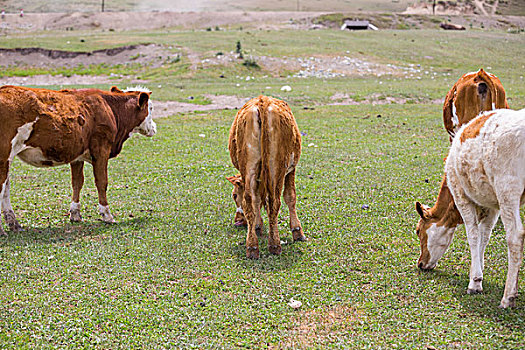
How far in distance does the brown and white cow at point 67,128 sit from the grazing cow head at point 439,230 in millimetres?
5777

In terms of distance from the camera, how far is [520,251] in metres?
6.20

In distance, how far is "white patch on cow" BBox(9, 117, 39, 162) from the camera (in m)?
8.71

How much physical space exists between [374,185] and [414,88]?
1899cm

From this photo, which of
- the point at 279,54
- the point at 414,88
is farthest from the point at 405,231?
the point at 279,54

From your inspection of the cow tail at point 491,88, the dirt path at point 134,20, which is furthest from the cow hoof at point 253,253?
the dirt path at point 134,20

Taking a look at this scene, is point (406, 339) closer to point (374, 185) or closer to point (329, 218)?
point (329, 218)

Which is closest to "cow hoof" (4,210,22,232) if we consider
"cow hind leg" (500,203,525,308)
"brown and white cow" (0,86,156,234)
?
"brown and white cow" (0,86,156,234)

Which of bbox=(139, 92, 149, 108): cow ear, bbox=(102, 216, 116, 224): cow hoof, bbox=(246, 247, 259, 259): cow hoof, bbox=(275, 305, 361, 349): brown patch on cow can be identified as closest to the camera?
bbox=(275, 305, 361, 349): brown patch on cow

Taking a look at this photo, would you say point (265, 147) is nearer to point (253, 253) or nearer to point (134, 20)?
point (253, 253)

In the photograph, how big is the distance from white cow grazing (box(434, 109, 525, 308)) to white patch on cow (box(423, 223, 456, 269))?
43 cm

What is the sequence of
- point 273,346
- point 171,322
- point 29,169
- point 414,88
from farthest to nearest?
point 414,88 → point 29,169 → point 171,322 → point 273,346

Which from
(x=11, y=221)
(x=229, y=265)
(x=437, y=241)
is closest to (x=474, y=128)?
(x=437, y=241)

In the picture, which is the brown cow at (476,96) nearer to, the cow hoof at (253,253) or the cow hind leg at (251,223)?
the cow hind leg at (251,223)

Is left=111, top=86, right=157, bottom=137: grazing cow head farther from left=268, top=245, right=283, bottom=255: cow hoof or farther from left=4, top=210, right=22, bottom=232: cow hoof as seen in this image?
left=268, top=245, right=283, bottom=255: cow hoof
